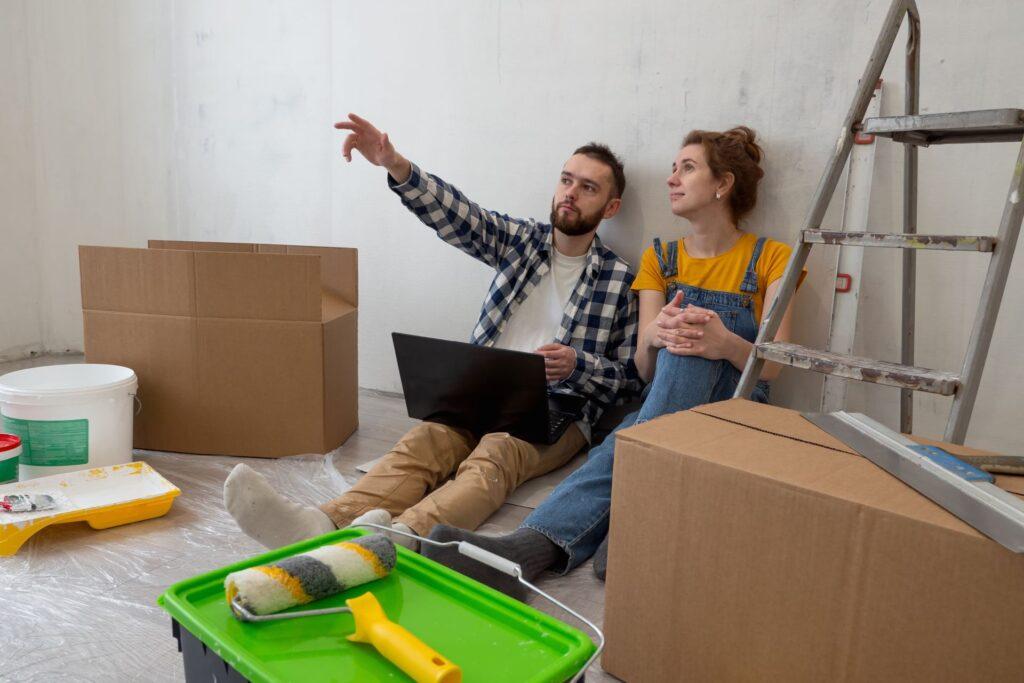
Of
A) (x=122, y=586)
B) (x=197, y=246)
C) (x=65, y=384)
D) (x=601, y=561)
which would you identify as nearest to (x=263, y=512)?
(x=122, y=586)

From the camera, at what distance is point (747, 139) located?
1840 mm

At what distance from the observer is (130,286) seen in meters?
1.94

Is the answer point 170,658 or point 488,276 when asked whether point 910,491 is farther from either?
point 488,276

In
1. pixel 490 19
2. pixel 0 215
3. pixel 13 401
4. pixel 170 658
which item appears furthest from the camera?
pixel 0 215

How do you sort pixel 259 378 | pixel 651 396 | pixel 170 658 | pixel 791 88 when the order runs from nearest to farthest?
1. pixel 170 658
2. pixel 651 396
3. pixel 791 88
4. pixel 259 378

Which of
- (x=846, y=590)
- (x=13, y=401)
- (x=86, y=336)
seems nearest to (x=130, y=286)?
(x=86, y=336)

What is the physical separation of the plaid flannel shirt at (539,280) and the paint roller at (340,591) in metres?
1.09

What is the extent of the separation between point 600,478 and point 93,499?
102 centimetres

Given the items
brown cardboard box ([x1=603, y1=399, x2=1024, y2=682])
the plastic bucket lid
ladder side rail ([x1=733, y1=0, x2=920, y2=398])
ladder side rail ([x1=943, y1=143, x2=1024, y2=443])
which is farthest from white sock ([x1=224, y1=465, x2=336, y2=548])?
ladder side rail ([x1=943, y1=143, x2=1024, y2=443])

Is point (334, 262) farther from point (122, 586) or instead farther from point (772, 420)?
point (772, 420)

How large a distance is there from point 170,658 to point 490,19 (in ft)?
6.11

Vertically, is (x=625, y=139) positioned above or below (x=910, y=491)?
above

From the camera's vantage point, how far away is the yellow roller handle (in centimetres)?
67

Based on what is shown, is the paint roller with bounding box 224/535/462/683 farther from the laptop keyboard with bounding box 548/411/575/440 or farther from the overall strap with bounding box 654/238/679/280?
the overall strap with bounding box 654/238/679/280
